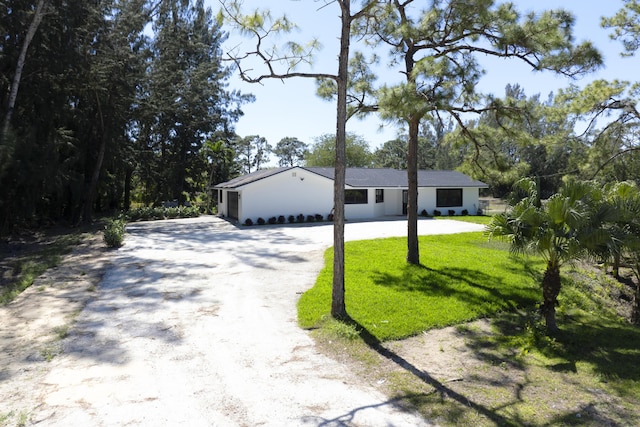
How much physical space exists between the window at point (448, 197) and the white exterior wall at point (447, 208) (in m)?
0.26

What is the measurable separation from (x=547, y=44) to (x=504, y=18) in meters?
1.15

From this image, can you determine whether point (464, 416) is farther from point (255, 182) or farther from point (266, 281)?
point (255, 182)

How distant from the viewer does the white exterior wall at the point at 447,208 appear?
89.2ft

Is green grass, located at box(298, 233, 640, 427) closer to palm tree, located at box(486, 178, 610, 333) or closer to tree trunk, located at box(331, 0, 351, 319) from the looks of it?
palm tree, located at box(486, 178, 610, 333)

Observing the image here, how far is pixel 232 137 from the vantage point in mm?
37406

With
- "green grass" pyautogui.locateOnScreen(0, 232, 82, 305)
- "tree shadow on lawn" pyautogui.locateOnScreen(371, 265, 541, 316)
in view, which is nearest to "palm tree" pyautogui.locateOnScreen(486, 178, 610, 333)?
"tree shadow on lawn" pyautogui.locateOnScreen(371, 265, 541, 316)

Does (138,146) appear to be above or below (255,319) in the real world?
above

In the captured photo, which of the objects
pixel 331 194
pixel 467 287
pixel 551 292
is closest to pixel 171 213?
pixel 331 194

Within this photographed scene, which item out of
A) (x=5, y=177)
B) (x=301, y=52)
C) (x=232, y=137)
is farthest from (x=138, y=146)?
(x=301, y=52)

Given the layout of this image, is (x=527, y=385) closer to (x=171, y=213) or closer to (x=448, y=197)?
(x=448, y=197)

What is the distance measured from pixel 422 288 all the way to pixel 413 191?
2974 millimetres

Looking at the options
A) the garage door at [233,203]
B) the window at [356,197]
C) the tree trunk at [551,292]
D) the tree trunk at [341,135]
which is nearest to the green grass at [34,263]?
the tree trunk at [341,135]

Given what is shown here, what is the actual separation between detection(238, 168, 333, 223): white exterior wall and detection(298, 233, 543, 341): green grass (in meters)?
9.29

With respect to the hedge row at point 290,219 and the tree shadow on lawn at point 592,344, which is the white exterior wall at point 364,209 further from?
the tree shadow on lawn at point 592,344
